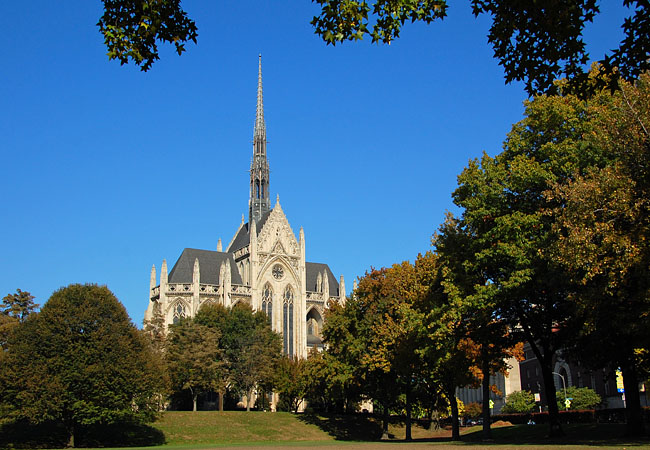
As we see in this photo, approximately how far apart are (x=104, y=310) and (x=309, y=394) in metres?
25.5

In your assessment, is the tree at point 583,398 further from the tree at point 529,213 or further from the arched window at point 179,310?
the arched window at point 179,310

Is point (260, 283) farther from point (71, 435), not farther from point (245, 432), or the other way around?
point (71, 435)

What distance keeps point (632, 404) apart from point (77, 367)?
111 feet

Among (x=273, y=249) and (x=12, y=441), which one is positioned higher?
(x=273, y=249)

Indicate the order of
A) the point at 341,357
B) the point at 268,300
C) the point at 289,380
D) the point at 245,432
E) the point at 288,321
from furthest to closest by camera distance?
the point at 288,321 → the point at 268,300 → the point at 289,380 → the point at 245,432 → the point at 341,357

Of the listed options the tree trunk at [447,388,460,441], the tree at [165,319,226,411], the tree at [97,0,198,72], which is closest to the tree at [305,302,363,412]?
the tree trunk at [447,388,460,441]

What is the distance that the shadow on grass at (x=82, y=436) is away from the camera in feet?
148

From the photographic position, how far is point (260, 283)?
92.0 m

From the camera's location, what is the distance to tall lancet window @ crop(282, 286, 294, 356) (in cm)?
9169

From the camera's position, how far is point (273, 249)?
95.1 m

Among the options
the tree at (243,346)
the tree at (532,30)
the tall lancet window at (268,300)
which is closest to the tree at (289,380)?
the tree at (243,346)

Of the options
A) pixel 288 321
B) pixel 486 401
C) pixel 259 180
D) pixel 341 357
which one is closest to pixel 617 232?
pixel 486 401

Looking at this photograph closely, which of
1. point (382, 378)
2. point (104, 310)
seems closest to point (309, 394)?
point (382, 378)

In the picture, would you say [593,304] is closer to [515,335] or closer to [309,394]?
[515,335]
